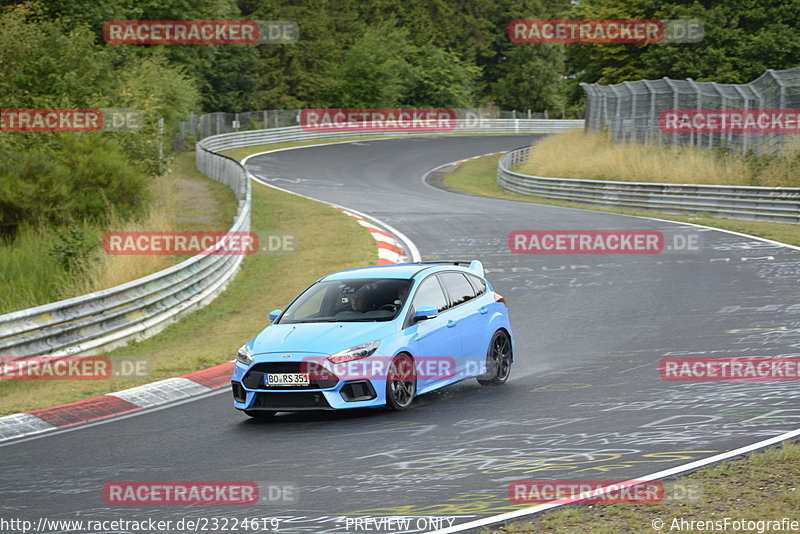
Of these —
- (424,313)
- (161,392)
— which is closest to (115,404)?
(161,392)

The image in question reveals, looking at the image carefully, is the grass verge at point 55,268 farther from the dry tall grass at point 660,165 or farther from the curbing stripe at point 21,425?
the dry tall grass at point 660,165

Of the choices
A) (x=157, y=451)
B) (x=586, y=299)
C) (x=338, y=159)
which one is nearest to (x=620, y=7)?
(x=338, y=159)

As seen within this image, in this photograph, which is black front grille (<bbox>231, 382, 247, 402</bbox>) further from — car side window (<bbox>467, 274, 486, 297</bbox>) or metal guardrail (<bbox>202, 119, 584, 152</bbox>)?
metal guardrail (<bbox>202, 119, 584, 152</bbox>)

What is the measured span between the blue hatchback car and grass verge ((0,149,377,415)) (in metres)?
2.88

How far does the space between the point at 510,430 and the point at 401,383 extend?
1503 millimetres

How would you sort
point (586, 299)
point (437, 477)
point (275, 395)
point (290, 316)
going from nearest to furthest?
point (437, 477)
point (275, 395)
point (290, 316)
point (586, 299)

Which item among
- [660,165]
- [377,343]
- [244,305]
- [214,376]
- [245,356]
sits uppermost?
[660,165]

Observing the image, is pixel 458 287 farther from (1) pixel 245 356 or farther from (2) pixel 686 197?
(2) pixel 686 197

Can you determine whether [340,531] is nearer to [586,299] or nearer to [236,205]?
[586,299]

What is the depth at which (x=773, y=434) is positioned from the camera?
8.44 m

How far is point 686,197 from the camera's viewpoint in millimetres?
29906

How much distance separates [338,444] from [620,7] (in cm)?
4855

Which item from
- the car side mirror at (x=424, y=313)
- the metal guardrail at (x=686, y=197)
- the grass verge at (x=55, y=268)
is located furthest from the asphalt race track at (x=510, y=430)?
the metal guardrail at (x=686, y=197)

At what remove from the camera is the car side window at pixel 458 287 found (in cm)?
1172
